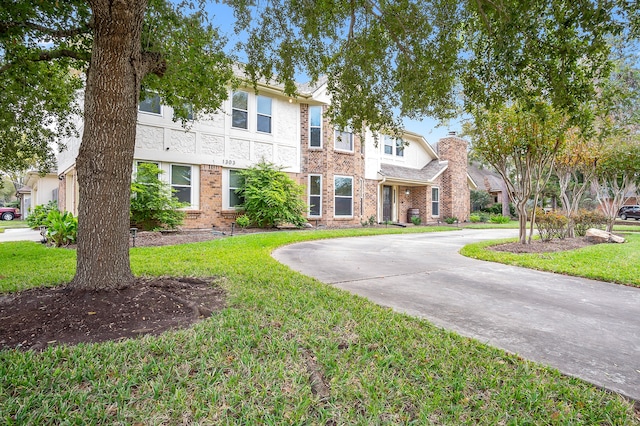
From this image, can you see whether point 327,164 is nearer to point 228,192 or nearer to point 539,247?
point 228,192

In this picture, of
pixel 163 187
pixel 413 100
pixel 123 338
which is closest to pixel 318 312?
pixel 123 338

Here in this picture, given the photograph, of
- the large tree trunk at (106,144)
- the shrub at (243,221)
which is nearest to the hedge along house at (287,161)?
the shrub at (243,221)

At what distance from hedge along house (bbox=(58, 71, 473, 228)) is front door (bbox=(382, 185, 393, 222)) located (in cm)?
6

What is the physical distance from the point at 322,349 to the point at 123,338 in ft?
5.77

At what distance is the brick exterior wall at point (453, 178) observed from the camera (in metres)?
21.6

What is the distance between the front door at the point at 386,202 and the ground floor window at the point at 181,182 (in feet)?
36.9

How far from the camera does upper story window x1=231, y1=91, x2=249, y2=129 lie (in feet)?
45.4

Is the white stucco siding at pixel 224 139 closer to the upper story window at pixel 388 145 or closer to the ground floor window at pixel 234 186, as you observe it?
the ground floor window at pixel 234 186

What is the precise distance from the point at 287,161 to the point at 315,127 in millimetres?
2218

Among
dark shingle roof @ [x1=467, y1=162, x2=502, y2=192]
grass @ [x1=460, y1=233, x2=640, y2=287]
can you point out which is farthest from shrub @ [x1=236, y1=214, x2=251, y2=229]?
dark shingle roof @ [x1=467, y1=162, x2=502, y2=192]

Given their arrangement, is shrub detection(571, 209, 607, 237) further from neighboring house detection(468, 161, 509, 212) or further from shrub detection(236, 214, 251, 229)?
neighboring house detection(468, 161, 509, 212)

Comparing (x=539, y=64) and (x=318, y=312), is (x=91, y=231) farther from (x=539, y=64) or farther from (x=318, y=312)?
(x=539, y=64)

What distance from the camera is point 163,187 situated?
38.0 ft

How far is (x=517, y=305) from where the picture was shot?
4.08 metres
